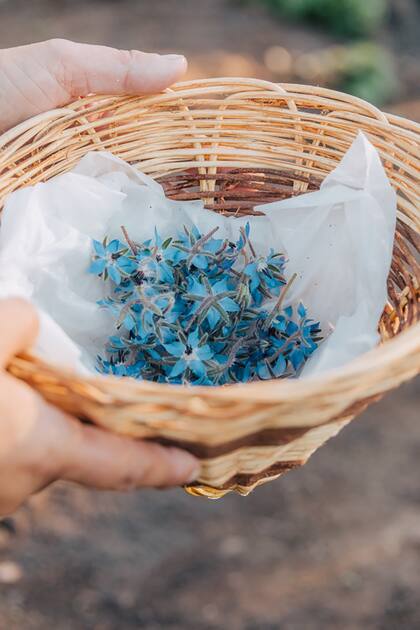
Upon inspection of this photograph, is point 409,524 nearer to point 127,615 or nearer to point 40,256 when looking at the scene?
point 127,615

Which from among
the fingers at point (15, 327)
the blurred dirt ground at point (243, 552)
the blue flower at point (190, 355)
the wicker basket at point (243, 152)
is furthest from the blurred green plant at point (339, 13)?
the fingers at point (15, 327)

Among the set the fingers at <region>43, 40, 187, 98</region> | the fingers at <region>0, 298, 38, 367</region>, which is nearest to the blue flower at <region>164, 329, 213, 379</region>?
the fingers at <region>0, 298, 38, 367</region>

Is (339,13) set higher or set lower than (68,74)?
higher

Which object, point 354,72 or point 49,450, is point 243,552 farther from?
point 354,72

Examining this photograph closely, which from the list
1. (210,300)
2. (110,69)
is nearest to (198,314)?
(210,300)

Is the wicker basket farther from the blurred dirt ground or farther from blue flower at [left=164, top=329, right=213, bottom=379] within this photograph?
the blurred dirt ground

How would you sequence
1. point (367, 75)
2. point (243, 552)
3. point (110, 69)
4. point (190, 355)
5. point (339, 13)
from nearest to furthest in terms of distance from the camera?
point (190, 355)
point (110, 69)
point (243, 552)
point (367, 75)
point (339, 13)

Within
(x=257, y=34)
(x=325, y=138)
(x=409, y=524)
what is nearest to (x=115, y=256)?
(x=325, y=138)
